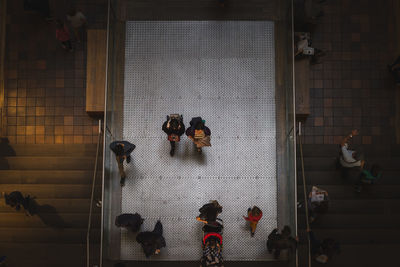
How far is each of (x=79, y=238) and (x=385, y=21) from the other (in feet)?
31.3

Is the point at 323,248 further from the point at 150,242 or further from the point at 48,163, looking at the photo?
the point at 48,163

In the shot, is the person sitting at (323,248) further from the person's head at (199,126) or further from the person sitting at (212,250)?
the person's head at (199,126)

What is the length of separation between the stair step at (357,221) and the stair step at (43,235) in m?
5.68

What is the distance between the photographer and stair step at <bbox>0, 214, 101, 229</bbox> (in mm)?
7707

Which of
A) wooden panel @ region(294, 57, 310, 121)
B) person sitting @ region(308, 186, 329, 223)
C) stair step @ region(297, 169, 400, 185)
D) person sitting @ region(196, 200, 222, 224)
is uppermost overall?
wooden panel @ region(294, 57, 310, 121)

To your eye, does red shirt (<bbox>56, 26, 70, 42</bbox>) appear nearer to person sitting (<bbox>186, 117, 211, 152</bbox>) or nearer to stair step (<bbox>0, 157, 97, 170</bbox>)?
stair step (<bbox>0, 157, 97, 170</bbox>)

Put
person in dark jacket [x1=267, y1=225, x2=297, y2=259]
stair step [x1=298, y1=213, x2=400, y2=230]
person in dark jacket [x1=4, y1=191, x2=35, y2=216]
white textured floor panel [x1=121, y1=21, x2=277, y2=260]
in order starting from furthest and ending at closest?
white textured floor panel [x1=121, y1=21, x2=277, y2=260], stair step [x1=298, y1=213, x2=400, y2=230], person in dark jacket [x1=4, y1=191, x2=35, y2=216], person in dark jacket [x1=267, y1=225, x2=297, y2=259]

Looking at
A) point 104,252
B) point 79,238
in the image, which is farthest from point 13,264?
point 104,252

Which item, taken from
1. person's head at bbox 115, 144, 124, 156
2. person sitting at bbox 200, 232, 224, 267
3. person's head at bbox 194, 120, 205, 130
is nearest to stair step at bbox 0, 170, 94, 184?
person's head at bbox 115, 144, 124, 156

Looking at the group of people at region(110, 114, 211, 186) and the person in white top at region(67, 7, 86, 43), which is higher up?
the person in white top at region(67, 7, 86, 43)

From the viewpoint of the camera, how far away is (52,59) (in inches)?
334

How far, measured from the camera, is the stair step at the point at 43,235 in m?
7.64

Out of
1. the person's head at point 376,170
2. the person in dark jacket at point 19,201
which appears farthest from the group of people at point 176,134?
the person's head at point 376,170

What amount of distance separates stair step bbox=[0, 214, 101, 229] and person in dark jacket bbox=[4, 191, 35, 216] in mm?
192
